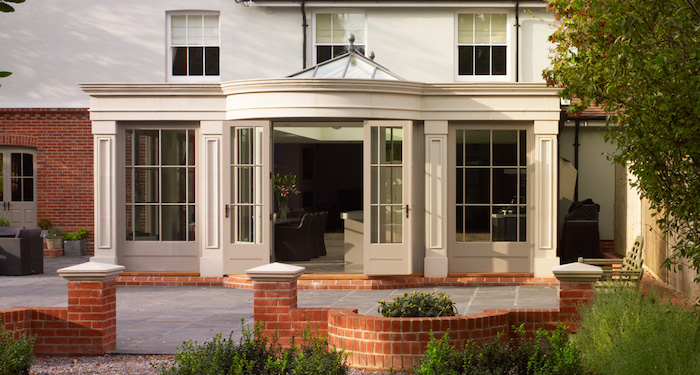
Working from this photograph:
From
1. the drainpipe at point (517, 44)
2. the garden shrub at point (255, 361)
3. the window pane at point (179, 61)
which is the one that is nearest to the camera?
the garden shrub at point (255, 361)

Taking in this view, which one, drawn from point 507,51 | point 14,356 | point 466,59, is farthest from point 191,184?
point 507,51

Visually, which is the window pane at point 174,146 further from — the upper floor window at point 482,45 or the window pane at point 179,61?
the upper floor window at point 482,45

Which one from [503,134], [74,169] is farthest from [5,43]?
[503,134]

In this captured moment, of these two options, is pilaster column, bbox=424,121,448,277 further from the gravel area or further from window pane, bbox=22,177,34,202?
window pane, bbox=22,177,34,202

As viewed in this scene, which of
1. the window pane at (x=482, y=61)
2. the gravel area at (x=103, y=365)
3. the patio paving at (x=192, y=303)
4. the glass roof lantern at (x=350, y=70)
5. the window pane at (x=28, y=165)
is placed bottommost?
the gravel area at (x=103, y=365)

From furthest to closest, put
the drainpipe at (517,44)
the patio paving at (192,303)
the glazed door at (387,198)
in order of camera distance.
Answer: the drainpipe at (517,44) → the glazed door at (387,198) → the patio paving at (192,303)

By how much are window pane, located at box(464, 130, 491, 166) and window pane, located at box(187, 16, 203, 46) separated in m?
8.03

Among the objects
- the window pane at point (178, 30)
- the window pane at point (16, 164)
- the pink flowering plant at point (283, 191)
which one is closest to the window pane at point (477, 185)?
the pink flowering plant at point (283, 191)

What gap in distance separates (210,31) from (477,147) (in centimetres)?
812

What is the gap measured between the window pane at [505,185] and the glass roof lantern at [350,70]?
8.13 ft

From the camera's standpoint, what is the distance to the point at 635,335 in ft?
20.1

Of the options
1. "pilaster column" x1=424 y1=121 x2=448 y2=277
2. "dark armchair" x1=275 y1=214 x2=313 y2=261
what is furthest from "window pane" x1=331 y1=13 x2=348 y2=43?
"pilaster column" x1=424 y1=121 x2=448 y2=277

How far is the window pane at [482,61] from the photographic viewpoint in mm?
18719

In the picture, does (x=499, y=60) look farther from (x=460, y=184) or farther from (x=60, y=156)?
(x=60, y=156)
